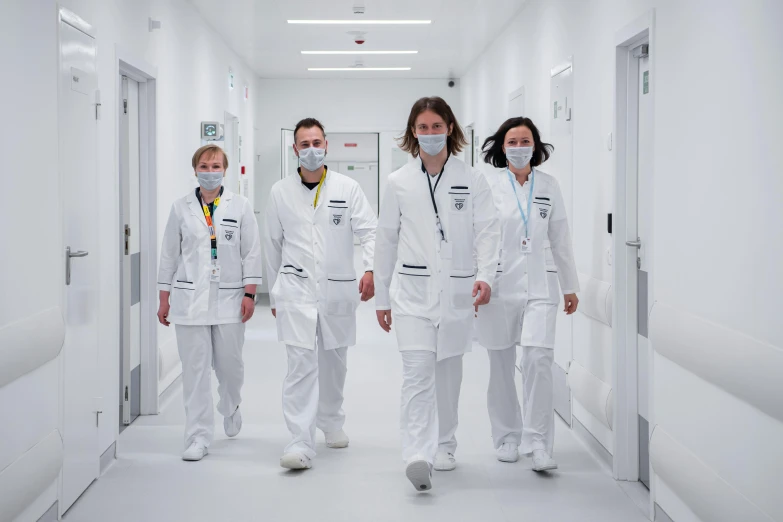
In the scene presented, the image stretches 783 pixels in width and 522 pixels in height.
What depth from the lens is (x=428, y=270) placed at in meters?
3.59

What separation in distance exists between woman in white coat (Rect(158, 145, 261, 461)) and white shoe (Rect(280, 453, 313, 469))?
1.67 ft

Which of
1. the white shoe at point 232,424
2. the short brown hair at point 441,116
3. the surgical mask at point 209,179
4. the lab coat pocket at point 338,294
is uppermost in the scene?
the short brown hair at point 441,116

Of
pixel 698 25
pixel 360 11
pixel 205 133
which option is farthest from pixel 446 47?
pixel 698 25

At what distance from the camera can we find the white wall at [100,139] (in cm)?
288

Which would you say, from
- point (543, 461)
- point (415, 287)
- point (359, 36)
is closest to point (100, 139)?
point (415, 287)

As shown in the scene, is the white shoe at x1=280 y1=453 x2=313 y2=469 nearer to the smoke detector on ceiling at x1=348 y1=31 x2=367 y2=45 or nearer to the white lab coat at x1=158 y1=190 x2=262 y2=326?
the white lab coat at x1=158 y1=190 x2=262 y2=326

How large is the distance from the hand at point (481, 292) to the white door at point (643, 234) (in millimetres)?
777

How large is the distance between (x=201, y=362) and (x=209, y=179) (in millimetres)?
927

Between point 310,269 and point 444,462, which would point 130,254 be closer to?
point 310,269

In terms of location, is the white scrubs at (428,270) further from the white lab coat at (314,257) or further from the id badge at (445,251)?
the white lab coat at (314,257)

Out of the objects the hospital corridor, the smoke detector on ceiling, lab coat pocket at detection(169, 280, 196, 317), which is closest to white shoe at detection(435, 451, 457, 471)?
the hospital corridor

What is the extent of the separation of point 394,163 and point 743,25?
→ 10.1m

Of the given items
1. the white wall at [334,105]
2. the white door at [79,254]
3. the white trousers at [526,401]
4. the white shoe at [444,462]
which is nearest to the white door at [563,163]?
the white trousers at [526,401]

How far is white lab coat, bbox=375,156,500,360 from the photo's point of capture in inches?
142
